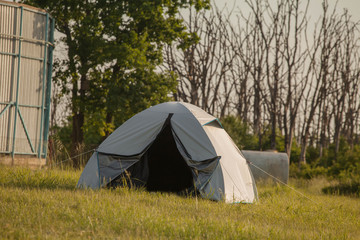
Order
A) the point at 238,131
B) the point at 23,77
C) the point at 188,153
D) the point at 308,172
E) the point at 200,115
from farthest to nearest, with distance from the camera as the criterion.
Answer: the point at 238,131, the point at 308,172, the point at 23,77, the point at 200,115, the point at 188,153

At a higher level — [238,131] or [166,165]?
[238,131]

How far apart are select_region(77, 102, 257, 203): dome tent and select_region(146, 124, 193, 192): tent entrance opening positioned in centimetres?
125

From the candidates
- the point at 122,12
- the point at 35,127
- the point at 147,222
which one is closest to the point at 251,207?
the point at 147,222

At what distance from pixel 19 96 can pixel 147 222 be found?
1143 cm

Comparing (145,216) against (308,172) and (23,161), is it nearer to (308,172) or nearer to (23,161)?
(23,161)

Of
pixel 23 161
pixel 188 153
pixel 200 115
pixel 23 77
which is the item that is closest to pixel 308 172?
pixel 200 115

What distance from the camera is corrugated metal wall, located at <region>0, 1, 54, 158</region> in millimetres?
15562

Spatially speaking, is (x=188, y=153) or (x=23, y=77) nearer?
(x=188, y=153)

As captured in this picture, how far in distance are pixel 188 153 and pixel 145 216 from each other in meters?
3.01

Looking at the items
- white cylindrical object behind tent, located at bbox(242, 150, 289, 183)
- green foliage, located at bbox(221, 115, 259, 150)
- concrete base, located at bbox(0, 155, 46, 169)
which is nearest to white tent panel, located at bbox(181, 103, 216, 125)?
white cylindrical object behind tent, located at bbox(242, 150, 289, 183)

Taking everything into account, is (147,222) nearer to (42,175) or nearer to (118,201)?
(118,201)

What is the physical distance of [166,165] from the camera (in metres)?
11.7

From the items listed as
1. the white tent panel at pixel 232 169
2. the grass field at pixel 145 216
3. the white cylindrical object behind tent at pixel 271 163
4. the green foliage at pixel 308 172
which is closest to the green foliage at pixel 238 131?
the green foliage at pixel 308 172

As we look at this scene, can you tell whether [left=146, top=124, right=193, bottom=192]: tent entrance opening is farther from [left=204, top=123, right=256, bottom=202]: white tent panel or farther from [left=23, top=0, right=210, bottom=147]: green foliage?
[left=23, top=0, right=210, bottom=147]: green foliage
